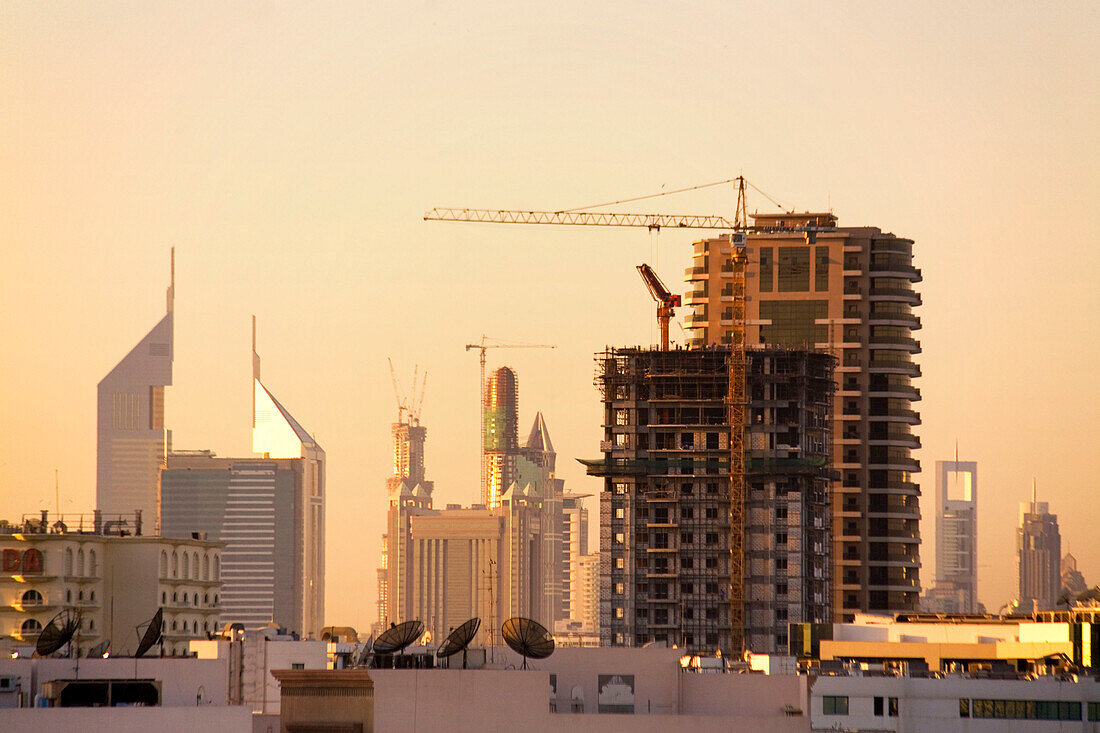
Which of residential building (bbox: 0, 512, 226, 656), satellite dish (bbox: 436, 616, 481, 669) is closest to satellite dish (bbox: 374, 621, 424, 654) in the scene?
satellite dish (bbox: 436, 616, 481, 669)

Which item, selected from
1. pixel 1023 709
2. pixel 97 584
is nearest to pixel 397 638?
pixel 1023 709

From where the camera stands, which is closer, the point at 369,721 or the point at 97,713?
the point at 97,713

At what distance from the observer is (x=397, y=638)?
115 metres

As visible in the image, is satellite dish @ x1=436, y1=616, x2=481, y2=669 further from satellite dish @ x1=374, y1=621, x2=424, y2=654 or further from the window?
the window

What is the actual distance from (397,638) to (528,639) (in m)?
6.44

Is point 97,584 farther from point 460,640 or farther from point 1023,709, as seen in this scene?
point 1023,709

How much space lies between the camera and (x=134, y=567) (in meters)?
176

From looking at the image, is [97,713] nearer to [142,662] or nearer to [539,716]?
[142,662]

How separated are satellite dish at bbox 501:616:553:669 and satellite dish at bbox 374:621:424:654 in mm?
4356

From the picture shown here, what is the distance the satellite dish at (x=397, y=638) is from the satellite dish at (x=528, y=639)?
4356 mm

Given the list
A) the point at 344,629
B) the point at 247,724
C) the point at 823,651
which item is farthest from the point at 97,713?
the point at 823,651

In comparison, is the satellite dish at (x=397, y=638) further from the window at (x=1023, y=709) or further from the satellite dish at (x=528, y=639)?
the window at (x=1023, y=709)

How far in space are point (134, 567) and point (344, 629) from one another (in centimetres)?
2307

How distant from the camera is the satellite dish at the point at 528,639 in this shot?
382ft
